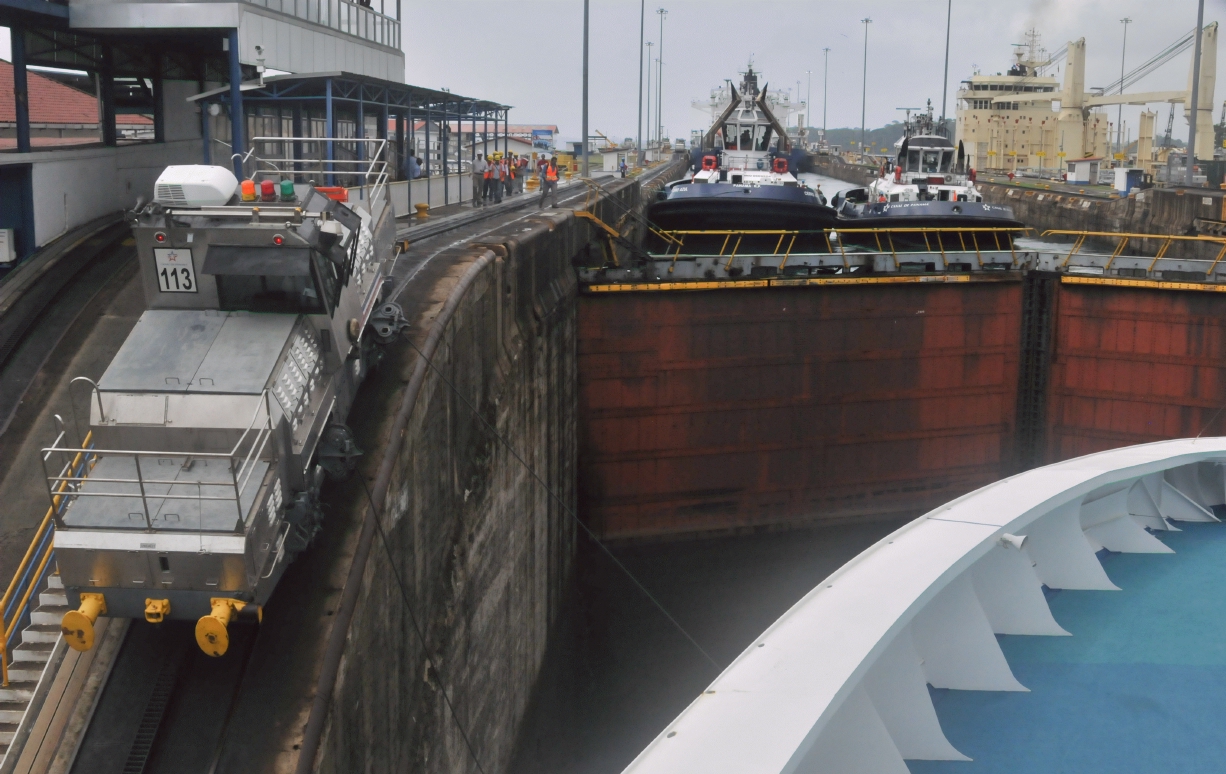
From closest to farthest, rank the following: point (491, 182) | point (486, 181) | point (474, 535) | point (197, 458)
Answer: point (197, 458)
point (474, 535)
point (486, 181)
point (491, 182)

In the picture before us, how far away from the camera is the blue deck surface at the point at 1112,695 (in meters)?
5.07

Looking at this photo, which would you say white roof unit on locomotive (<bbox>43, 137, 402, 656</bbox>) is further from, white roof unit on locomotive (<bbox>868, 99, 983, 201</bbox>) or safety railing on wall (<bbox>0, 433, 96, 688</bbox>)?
white roof unit on locomotive (<bbox>868, 99, 983, 201</bbox>)

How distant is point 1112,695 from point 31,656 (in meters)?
7.82

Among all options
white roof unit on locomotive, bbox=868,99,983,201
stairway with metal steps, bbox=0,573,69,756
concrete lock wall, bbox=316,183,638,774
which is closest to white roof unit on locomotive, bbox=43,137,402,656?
concrete lock wall, bbox=316,183,638,774

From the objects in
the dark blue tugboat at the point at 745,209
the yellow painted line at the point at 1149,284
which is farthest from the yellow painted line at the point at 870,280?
the dark blue tugboat at the point at 745,209

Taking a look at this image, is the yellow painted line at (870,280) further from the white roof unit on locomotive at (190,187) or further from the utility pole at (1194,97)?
the utility pole at (1194,97)

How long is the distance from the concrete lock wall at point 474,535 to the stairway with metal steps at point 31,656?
2433mm

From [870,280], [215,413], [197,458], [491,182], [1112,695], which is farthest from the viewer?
[491,182]

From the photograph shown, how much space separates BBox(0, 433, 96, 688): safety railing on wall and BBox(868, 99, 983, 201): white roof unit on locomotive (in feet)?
88.1

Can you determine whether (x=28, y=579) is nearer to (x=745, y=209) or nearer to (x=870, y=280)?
(x=870, y=280)

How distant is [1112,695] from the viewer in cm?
561

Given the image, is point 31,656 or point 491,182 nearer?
point 31,656

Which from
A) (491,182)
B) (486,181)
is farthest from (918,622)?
(491,182)

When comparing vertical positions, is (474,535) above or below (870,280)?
below
